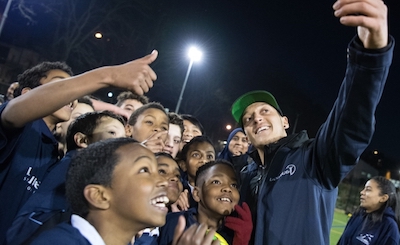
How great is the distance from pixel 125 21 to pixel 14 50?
57.0 feet

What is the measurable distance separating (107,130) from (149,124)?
3.17 feet

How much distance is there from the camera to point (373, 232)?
237 inches

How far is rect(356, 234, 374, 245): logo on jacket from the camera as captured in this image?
5967 millimetres

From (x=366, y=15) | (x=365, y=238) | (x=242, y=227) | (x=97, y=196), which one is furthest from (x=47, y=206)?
(x=365, y=238)

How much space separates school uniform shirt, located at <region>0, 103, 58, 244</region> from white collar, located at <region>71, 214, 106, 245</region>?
86 cm

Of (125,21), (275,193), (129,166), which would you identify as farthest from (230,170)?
(125,21)

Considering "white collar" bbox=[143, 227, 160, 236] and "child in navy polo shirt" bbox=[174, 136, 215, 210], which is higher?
"child in navy polo shirt" bbox=[174, 136, 215, 210]

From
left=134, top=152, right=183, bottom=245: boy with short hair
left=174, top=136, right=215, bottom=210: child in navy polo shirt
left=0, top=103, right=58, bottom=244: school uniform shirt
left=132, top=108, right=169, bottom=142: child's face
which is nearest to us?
left=0, top=103, right=58, bottom=244: school uniform shirt

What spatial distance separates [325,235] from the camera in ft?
8.43

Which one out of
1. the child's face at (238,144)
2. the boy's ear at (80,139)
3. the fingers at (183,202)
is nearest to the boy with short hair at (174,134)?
the fingers at (183,202)

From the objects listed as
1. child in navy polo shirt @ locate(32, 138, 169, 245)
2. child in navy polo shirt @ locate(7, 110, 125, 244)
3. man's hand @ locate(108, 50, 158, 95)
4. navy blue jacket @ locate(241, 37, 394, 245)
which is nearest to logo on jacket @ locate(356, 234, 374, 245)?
navy blue jacket @ locate(241, 37, 394, 245)

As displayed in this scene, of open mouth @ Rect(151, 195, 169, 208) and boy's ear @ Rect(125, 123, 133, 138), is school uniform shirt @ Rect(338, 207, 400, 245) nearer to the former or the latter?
boy's ear @ Rect(125, 123, 133, 138)

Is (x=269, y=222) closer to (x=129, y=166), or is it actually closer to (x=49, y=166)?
(x=129, y=166)

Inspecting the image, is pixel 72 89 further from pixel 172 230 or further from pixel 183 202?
pixel 183 202
